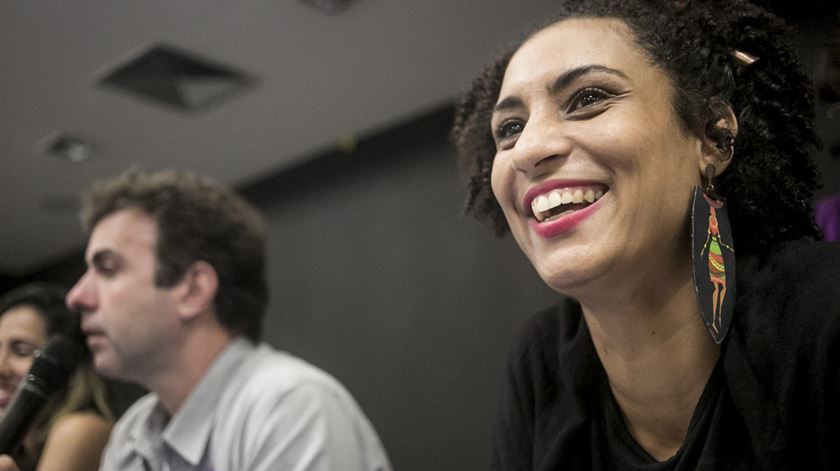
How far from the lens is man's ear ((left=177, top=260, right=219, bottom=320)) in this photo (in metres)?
1.77

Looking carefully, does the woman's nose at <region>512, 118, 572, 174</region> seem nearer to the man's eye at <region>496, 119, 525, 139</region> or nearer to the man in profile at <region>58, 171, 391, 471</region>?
the man's eye at <region>496, 119, 525, 139</region>

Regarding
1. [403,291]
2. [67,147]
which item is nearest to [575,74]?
[403,291]

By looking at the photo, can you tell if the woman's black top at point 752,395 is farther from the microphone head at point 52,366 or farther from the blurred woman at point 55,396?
the blurred woman at point 55,396

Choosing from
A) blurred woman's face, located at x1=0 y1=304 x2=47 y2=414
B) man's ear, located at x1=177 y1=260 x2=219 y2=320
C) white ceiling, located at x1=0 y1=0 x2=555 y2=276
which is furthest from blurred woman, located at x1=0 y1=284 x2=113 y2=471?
white ceiling, located at x1=0 y1=0 x2=555 y2=276

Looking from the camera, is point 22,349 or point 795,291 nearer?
point 795,291

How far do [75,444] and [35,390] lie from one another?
1.24ft

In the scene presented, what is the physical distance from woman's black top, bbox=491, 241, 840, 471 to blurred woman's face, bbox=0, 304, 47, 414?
146 cm

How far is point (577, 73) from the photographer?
2.99 feet

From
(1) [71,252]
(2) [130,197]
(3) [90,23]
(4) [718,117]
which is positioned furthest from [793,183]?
(1) [71,252]

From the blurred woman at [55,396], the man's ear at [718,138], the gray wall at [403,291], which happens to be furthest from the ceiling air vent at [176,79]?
the man's ear at [718,138]

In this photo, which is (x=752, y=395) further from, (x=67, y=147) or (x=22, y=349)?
(x=67, y=147)

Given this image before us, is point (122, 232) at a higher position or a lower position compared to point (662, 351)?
higher

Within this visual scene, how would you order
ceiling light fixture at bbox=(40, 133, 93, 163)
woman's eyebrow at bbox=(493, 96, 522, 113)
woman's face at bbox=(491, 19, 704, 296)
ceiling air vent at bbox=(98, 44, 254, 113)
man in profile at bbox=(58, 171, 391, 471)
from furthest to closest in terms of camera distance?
ceiling light fixture at bbox=(40, 133, 93, 163) → ceiling air vent at bbox=(98, 44, 254, 113) → man in profile at bbox=(58, 171, 391, 471) → woman's eyebrow at bbox=(493, 96, 522, 113) → woman's face at bbox=(491, 19, 704, 296)

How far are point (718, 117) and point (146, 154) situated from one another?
262 centimetres
